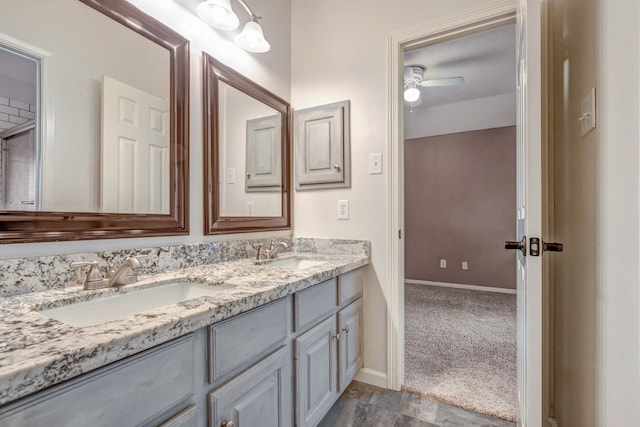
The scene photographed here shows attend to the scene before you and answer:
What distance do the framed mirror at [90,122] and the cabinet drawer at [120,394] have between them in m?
0.61

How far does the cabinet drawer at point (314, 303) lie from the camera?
117 cm

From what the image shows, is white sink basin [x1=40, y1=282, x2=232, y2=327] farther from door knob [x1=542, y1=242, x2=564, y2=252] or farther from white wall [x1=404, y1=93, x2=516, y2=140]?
white wall [x1=404, y1=93, x2=516, y2=140]

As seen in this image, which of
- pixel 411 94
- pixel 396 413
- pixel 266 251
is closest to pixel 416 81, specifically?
pixel 411 94

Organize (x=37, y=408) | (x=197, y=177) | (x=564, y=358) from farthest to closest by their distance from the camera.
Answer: (x=197, y=177) → (x=564, y=358) → (x=37, y=408)

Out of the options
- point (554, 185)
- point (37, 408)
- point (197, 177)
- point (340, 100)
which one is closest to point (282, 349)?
point (37, 408)

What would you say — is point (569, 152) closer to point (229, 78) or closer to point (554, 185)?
point (554, 185)

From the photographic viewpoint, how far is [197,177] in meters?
1.43

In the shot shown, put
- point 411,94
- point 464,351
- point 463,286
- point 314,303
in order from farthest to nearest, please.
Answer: point 463,286
point 411,94
point 464,351
point 314,303

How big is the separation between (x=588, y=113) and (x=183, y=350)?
1.32m

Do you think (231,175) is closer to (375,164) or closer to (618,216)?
(375,164)

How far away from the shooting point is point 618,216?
0.72m

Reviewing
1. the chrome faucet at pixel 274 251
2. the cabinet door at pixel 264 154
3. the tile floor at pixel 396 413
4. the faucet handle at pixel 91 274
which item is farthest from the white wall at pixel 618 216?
the cabinet door at pixel 264 154

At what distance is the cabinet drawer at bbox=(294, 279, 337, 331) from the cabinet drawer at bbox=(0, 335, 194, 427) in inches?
19.2

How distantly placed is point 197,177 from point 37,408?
1071 mm
